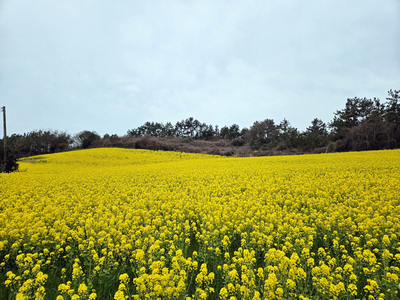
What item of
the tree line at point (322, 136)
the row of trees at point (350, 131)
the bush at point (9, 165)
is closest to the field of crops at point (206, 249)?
the bush at point (9, 165)

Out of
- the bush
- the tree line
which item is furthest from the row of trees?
the bush

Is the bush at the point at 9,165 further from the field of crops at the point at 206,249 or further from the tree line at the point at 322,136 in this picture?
the field of crops at the point at 206,249

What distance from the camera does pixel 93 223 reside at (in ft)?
18.2

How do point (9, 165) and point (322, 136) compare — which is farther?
point (322, 136)

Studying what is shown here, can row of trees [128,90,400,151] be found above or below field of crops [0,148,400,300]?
above

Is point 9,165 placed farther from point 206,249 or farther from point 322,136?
point 322,136

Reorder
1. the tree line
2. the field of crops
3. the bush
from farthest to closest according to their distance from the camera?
the tree line, the bush, the field of crops

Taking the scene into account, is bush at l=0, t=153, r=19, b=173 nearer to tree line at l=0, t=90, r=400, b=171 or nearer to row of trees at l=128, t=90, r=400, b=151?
tree line at l=0, t=90, r=400, b=171

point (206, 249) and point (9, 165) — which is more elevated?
point (9, 165)

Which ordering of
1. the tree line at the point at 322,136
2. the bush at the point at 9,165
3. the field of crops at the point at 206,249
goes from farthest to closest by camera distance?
the tree line at the point at 322,136 → the bush at the point at 9,165 → the field of crops at the point at 206,249

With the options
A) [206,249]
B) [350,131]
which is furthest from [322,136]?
[206,249]

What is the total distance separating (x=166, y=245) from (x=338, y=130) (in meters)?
44.9

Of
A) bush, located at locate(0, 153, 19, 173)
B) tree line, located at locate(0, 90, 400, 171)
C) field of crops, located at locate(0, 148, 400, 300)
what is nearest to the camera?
field of crops, located at locate(0, 148, 400, 300)

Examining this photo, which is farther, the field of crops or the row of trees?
the row of trees
